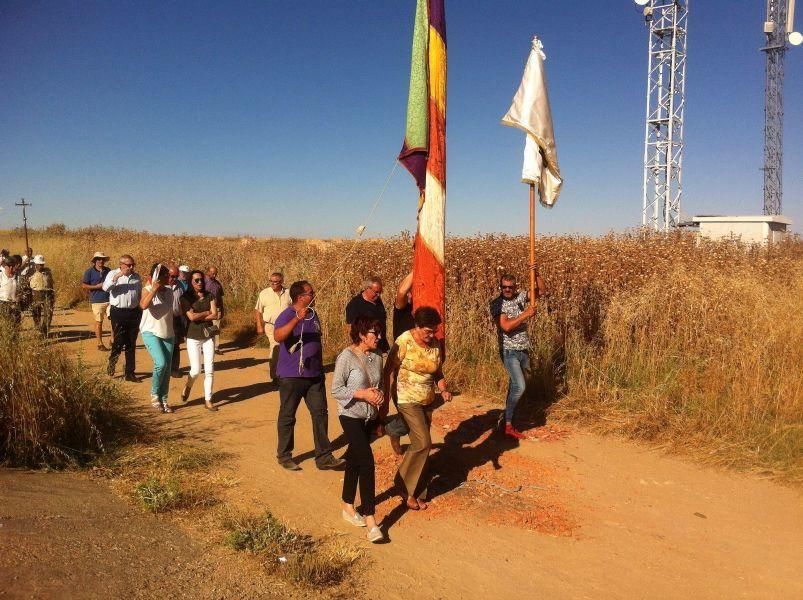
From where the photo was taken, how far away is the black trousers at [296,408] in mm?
5926

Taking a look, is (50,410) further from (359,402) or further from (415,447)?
(415,447)

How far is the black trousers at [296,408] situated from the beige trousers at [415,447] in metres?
1.19

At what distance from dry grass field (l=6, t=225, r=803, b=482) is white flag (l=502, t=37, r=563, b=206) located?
2876 millimetres

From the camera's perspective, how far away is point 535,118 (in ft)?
21.2

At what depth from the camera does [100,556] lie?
379 cm

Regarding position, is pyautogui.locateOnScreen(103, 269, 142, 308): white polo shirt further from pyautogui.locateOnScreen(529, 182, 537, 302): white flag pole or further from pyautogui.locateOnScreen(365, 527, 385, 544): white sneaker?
pyautogui.locateOnScreen(365, 527, 385, 544): white sneaker

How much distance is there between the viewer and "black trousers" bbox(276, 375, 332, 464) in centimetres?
593

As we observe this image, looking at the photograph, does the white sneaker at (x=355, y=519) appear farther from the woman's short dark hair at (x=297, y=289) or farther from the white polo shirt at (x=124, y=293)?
the white polo shirt at (x=124, y=293)

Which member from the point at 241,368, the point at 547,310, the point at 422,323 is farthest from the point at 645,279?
the point at 241,368

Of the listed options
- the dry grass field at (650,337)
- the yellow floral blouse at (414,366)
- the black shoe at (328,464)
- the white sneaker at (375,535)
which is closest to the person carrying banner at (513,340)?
the dry grass field at (650,337)

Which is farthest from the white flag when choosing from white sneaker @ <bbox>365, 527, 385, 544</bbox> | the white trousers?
the white trousers

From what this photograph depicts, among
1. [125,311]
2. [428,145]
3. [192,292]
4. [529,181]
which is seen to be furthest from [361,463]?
[125,311]

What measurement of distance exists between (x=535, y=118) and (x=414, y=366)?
3.25 meters

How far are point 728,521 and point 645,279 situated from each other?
5719 millimetres
